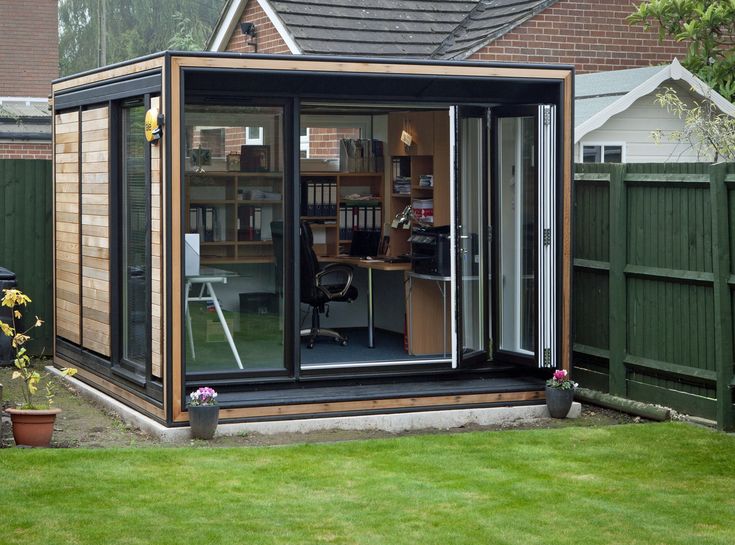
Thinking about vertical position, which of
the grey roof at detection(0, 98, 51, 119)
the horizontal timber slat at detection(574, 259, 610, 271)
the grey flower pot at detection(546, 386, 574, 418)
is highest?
the grey roof at detection(0, 98, 51, 119)

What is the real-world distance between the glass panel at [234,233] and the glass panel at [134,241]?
334mm

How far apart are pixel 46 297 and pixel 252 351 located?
4.01 meters

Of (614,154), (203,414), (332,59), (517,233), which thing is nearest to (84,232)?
(203,414)

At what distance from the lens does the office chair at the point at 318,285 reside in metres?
11.6

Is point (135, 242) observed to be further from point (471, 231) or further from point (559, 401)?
point (559, 401)

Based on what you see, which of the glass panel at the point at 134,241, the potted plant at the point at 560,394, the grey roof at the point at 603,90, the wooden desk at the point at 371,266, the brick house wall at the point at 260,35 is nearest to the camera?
the glass panel at the point at 134,241

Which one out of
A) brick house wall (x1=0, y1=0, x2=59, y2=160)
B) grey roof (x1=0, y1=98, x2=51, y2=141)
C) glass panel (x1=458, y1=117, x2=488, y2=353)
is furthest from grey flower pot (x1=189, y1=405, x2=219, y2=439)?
brick house wall (x1=0, y1=0, x2=59, y2=160)

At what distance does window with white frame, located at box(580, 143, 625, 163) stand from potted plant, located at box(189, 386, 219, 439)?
5.79 metres

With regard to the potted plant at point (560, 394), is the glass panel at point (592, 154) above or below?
above

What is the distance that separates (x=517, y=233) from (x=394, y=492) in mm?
3315

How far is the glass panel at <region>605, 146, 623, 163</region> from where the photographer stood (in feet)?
41.9

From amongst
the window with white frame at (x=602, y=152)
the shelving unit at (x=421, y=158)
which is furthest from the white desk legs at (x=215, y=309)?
the window with white frame at (x=602, y=152)

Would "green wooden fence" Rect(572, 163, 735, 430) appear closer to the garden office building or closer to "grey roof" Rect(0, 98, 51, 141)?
the garden office building

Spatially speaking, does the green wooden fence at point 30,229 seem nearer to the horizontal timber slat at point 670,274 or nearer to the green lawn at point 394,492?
the green lawn at point 394,492
